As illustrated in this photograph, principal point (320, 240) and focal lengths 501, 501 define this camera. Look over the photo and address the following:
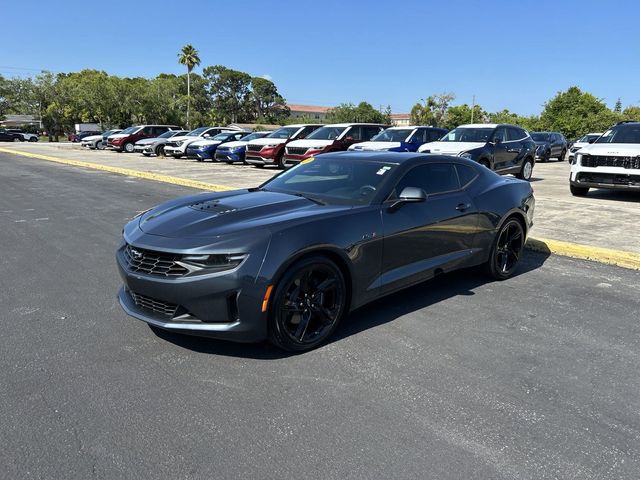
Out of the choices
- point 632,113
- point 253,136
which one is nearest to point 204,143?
point 253,136

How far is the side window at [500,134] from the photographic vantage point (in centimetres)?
1343

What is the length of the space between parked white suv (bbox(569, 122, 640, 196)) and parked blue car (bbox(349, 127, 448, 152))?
16.9 ft

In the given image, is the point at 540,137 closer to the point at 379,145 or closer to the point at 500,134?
the point at 500,134

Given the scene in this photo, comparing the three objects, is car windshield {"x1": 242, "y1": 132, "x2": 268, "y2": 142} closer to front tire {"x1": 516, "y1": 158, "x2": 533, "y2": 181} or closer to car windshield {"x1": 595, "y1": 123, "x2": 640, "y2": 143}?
front tire {"x1": 516, "y1": 158, "x2": 533, "y2": 181}

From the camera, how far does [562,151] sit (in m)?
26.7

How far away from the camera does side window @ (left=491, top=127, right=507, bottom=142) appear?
44.0ft

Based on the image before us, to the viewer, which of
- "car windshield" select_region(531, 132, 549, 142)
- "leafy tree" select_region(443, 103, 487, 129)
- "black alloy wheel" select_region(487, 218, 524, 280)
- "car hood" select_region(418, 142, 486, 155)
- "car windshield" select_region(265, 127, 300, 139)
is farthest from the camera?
"leafy tree" select_region(443, 103, 487, 129)

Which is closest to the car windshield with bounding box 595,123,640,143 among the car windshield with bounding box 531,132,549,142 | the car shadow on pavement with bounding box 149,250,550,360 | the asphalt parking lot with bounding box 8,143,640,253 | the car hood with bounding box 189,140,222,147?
the asphalt parking lot with bounding box 8,143,640,253

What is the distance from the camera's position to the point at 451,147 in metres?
13.0

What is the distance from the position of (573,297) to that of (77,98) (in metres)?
69.7

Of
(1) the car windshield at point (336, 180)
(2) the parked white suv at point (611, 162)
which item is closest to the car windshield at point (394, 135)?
(2) the parked white suv at point (611, 162)

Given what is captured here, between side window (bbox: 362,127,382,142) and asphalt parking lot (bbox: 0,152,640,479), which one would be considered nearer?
asphalt parking lot (bbox: 0,152,640,479)

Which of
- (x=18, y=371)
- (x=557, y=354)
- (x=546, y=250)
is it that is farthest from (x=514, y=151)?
(x=18, y=371)

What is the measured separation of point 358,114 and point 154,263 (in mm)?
96582
